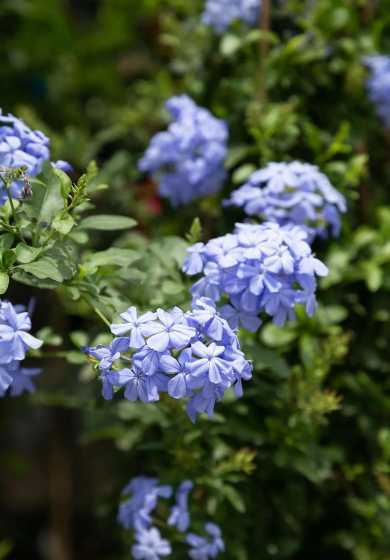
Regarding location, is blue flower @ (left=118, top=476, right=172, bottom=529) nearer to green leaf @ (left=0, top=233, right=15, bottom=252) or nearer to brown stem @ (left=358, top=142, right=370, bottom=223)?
green leaf @ (left=0, top=233, right=15, bottom=252)

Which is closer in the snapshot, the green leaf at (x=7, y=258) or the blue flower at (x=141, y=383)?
the blue flower at (x=141, y=383)

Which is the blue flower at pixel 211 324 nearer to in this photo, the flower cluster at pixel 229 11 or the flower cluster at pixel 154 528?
the flower cluster at pixel 154 528

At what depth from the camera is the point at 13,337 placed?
135 cm

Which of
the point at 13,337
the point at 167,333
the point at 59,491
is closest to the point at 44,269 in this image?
the point at 13,337

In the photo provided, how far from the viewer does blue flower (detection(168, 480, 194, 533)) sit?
1798 millimetres

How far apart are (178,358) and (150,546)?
0.64 m

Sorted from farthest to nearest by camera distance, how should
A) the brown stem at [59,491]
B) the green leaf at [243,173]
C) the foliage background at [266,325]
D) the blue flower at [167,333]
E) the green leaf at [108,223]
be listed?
the brown stem at [59,491] < the green leaf at [243,173] < the foliage background at [266,325] < the green leaf at [108,223] < the blue flower at [167,333]

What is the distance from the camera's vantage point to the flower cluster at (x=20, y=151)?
62.4 inches

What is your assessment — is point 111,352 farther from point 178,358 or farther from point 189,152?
point 189,152

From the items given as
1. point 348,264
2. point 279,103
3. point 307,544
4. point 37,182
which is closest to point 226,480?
point 307,544

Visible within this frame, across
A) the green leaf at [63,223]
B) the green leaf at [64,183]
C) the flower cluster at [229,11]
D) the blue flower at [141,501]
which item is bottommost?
the blue flower at [141,501]

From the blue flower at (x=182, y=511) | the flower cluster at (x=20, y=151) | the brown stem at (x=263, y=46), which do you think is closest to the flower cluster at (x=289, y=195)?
the flower cluster at (x=20, y=151)

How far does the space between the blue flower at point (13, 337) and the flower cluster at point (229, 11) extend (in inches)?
53.8

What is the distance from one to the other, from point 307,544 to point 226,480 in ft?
1.71
